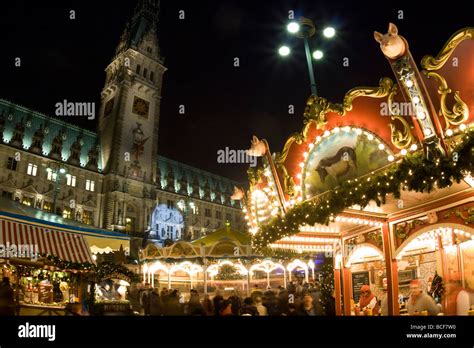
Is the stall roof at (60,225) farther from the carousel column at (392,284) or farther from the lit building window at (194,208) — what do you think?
the lit building window at (194,208)

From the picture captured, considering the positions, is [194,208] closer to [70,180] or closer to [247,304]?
[70,180]

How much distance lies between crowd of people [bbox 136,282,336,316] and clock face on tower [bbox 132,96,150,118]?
41.0 m

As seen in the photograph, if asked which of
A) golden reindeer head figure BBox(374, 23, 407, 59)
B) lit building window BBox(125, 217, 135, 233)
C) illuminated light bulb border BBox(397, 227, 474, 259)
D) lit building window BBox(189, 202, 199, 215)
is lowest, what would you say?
illuminated light bulb border BBox(397, 227, 474, 259)

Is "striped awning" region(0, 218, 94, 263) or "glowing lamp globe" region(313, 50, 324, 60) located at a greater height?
"glowing lamp globe" region(313, 50, 324, 60)

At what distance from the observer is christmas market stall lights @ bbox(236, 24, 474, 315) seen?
6.12m

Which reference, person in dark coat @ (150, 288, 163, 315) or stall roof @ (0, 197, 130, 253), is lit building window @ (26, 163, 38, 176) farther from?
person in dark coat @ (150, 288, 163, 315)

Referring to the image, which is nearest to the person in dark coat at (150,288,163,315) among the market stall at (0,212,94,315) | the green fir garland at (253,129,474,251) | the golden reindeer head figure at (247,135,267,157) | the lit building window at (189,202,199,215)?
the market stall at (0,212,94,315)

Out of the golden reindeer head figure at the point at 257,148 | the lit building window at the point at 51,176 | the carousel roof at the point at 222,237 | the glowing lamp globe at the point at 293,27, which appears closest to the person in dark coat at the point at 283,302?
the golden reindeer head figure at the point at 257,148

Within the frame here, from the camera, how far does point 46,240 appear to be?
52.3 ft

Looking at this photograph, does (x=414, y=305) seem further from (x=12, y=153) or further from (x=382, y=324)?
(x=12, y=153)

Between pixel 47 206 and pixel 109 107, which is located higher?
pixel 109 107

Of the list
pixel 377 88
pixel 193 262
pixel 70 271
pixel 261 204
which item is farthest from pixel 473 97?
pixel 193 262

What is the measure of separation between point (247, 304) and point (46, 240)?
37.2 feet

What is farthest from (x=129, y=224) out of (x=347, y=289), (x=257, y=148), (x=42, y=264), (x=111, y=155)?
(x=257, y=148)
